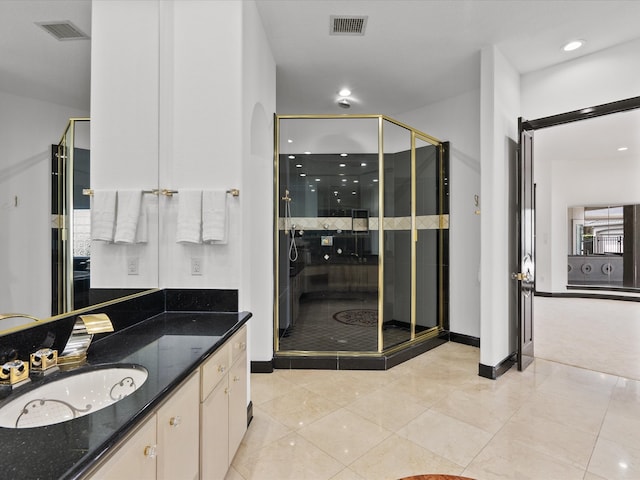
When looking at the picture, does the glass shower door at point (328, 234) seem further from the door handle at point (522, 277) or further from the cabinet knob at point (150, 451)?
the cabinet knob at point (150, 451)

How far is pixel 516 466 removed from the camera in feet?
6.35

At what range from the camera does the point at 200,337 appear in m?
1.64

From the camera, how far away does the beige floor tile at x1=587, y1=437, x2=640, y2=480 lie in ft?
6.15

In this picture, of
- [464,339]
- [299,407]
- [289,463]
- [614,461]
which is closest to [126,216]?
[289,463]

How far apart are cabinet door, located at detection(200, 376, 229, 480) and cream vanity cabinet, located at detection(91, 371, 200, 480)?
6cm

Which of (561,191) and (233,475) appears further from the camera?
(561,191)

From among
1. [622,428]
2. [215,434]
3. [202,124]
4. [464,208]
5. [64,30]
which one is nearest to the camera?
[64,30]

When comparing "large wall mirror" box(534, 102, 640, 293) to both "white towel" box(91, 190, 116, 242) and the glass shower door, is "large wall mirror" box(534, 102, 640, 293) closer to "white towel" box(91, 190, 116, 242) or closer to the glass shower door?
the glass shower door

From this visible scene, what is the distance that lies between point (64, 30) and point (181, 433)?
1737 mm

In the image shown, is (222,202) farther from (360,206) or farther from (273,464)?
(360,206)

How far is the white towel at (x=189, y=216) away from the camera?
2.08 metres

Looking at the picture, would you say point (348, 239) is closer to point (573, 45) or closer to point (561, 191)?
point (573, 45)

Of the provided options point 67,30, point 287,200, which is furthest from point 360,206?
point 67,30

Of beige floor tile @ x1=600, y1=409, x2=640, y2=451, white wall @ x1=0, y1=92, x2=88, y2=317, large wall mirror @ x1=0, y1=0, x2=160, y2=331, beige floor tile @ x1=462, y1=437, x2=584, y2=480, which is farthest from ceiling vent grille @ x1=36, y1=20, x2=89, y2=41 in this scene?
beige floor tile @ x1=600, y1=409, x2=640, y2=451
